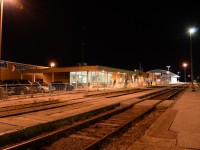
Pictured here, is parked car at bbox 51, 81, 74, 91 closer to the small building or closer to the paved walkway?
the paved walkway

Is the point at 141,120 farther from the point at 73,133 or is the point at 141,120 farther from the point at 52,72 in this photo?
the point at 52,72

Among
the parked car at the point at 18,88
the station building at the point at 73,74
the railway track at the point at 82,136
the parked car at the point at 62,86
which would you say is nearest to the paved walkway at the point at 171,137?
the railway track at the point at 82,136

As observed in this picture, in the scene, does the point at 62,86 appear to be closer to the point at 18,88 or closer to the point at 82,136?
the point at 18,88

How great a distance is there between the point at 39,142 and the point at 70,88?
2280 centimetres

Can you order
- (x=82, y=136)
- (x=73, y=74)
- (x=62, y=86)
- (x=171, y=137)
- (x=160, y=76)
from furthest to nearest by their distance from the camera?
(x=160, y=76) < (x=73, y=74) < (x=62, y=86) < (x=82, y=136) < (x=171, y=137)

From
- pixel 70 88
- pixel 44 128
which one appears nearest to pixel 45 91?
pixel 70 88

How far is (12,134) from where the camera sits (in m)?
7.14

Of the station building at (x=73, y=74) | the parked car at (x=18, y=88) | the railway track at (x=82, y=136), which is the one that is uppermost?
the station building at (x=73, y=74)

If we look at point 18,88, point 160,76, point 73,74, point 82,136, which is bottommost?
point 82,136

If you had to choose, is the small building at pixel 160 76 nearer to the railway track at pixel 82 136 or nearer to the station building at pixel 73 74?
the station building at pixel 73 74

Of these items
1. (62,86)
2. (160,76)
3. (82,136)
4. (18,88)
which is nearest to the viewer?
(82,136)

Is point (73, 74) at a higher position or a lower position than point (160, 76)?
lower

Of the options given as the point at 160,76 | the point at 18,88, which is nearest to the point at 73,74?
the point at 18,88

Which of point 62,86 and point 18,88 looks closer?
point 18,88
